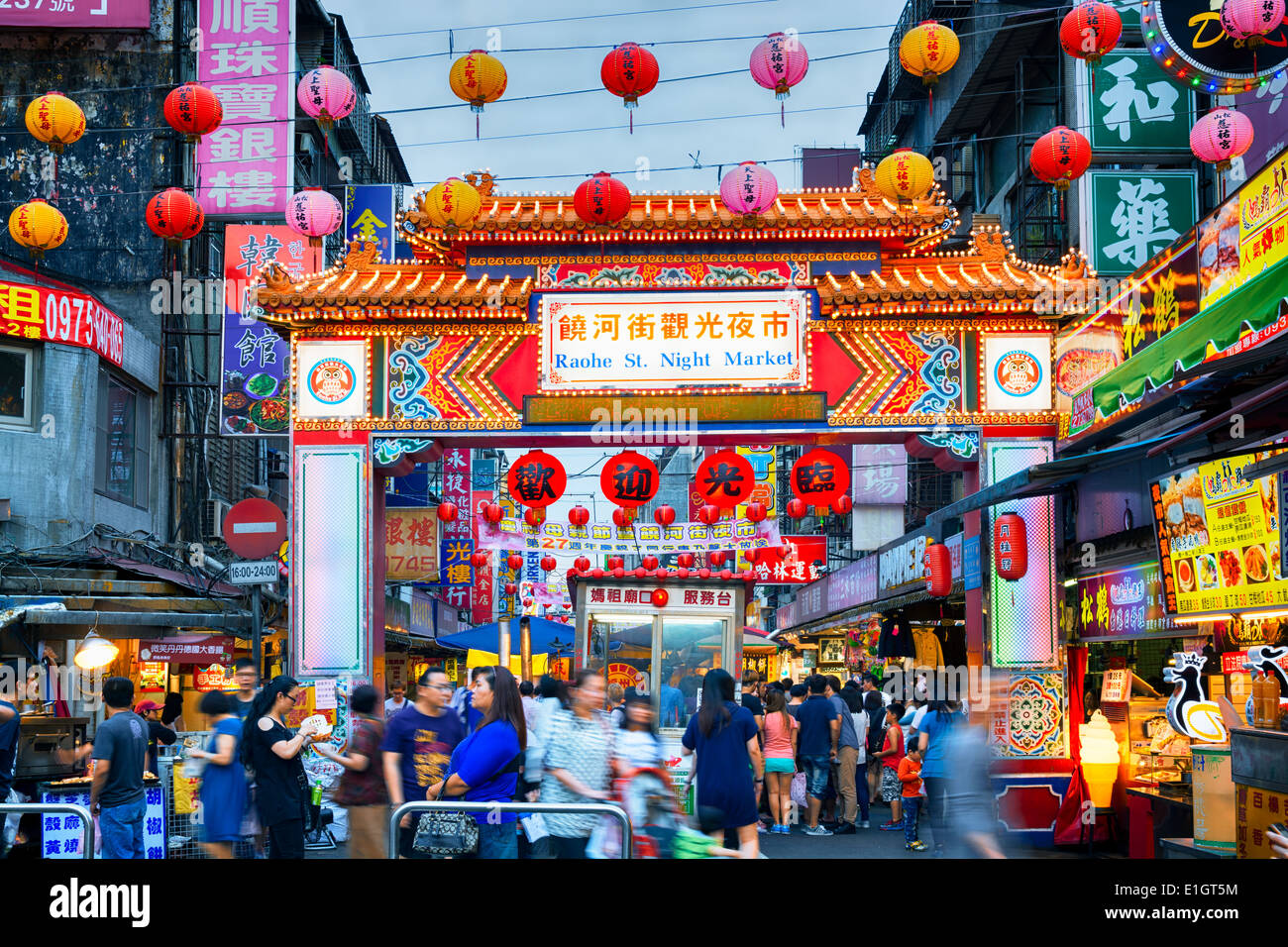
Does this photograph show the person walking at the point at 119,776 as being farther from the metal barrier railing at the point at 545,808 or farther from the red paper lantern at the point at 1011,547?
the red paper lantern at the point at 1011,547

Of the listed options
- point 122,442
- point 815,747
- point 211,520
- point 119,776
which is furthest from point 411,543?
point 119,776

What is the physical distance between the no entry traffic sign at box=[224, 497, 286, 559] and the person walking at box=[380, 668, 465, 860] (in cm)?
800

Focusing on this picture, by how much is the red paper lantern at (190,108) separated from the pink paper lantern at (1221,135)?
1118 centimetres

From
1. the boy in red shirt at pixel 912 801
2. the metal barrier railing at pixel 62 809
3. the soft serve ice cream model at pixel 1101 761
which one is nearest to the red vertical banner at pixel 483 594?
the boy in red shirt at pixel 912 801

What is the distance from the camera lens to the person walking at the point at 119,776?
9.62 metres

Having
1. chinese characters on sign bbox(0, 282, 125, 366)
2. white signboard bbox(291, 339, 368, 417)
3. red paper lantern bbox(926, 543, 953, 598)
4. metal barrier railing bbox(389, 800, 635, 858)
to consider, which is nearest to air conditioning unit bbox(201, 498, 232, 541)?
chinese characters on sign bbox(0, 282, 125, 366)

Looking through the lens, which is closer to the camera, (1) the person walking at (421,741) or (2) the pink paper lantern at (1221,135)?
(1) the person walking at (421,741)

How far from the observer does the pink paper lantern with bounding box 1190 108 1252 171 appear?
48.4ft

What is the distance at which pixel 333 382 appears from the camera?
16734 mm

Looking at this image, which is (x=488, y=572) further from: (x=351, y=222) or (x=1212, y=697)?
(x=1212, y=697)

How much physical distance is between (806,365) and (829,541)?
89.2ft

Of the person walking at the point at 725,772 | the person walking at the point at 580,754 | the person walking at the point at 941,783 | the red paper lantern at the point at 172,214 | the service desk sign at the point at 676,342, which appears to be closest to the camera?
the person walking at the point at 580,754

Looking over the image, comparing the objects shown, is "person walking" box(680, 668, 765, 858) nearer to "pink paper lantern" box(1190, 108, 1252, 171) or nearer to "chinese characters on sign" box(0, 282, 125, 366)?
"pink paper lantern" box(1190, 108, 1252, 171)

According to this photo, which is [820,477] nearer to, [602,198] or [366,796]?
[602,198]
